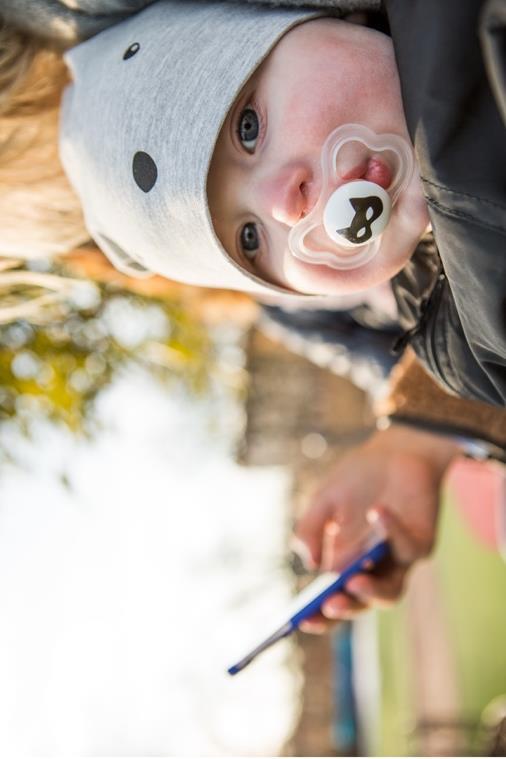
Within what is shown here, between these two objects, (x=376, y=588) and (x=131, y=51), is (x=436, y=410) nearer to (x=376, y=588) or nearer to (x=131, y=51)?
(x=376, y=588)

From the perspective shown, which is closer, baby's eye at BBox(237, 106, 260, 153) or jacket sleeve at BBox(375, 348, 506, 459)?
baby's eye at BBox(237, 106, 260, 153)

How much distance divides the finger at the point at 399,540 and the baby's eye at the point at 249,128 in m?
0.72

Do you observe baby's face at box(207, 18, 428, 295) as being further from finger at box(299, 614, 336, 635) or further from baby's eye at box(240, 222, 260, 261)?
finger at box(299, 614, 336, 635)

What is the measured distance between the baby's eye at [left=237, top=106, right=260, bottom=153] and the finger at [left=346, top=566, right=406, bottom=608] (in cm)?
74

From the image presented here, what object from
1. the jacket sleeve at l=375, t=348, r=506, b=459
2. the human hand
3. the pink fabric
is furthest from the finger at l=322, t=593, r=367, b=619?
the pink fabric

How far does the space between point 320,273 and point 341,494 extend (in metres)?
0.64

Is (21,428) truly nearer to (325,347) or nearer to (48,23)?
(325,347)

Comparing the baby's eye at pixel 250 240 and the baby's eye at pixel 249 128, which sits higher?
the baby's eye at pixel 249 128

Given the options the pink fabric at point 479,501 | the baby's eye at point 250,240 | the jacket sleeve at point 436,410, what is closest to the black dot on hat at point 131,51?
the baby's eye at point 250,240

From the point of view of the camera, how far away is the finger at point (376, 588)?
1.28 metres

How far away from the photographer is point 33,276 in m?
1.20

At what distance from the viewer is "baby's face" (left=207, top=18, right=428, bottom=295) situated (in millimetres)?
785

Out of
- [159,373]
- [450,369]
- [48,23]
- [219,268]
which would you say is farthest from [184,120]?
[159,373]

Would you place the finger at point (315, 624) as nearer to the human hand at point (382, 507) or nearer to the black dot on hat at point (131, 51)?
the human hand at point (382, 507)
